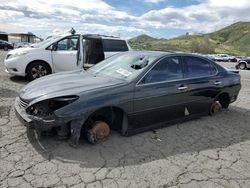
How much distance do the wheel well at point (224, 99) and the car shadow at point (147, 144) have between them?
32.8 inches

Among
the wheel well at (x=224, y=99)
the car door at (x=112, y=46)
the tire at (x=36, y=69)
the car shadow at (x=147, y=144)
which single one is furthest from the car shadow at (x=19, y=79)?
the wheel well at (x=224, y=99)

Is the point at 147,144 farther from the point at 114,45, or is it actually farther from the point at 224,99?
the point at 114,45

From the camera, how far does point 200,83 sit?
548cm

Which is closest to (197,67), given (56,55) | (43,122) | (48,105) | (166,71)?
(166,71)

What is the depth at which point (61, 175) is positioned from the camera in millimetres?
3322

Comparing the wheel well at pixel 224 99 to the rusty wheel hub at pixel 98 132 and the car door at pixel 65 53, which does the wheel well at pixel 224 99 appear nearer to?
the rusty wheel hub at pixel 98 132

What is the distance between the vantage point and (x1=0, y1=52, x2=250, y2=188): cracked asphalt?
10.9 feet

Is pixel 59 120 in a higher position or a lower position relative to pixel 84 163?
higher

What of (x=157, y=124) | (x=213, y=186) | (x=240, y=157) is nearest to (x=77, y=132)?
(x=157, y=124)

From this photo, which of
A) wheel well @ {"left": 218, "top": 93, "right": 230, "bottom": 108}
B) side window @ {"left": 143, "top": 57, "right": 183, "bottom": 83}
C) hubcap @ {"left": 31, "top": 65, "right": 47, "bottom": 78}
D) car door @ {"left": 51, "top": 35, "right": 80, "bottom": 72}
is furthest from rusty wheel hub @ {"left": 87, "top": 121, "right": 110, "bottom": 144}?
hubcap @ {"left": 31, "top": 65, "right": 47, "bottom": 78}

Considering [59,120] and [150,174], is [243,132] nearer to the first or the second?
[150,174]

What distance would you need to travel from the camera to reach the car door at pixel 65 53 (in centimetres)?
884

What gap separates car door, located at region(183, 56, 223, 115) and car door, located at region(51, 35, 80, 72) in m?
4.41

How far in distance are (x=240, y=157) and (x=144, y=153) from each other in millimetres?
1495
